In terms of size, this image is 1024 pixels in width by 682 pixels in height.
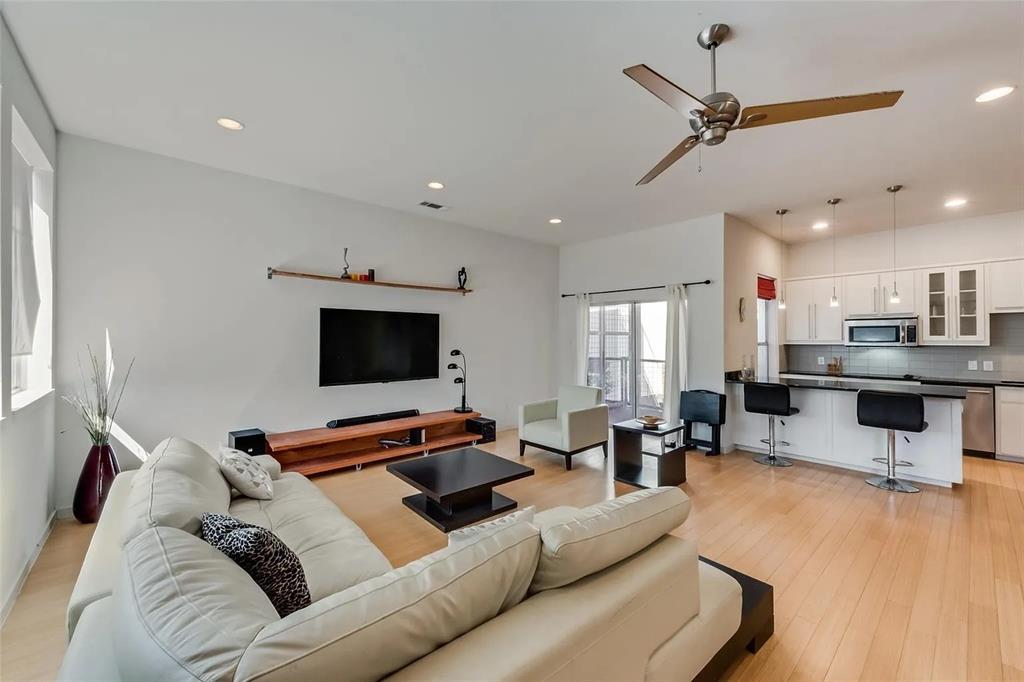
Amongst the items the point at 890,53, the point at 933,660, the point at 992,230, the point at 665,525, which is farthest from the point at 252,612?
the point at 992,230

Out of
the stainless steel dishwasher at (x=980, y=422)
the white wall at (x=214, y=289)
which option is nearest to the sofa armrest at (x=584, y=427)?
the white wall at (x=214, y=289)

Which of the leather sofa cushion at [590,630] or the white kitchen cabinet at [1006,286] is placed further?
the white kitchen cabinet at [1006,286]

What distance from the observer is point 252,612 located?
0.95m

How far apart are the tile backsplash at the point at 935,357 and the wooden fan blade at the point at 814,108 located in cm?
508

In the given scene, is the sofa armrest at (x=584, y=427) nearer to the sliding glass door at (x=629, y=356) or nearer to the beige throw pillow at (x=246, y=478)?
the sliding glass door at (x=629, y=356)

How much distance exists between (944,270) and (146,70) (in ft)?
25.3

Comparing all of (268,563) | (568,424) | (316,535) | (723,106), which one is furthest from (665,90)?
(568,424)

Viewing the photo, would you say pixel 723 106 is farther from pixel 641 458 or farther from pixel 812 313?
pixel 812 313

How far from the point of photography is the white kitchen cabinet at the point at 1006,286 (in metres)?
4.71

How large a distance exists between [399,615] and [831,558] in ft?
9.64

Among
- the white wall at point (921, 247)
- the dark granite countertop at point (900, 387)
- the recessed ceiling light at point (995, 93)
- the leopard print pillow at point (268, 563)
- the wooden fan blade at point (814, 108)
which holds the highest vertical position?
the recessed ceiling light at point (995, 93)

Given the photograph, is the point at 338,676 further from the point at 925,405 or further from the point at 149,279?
the point at 925,405

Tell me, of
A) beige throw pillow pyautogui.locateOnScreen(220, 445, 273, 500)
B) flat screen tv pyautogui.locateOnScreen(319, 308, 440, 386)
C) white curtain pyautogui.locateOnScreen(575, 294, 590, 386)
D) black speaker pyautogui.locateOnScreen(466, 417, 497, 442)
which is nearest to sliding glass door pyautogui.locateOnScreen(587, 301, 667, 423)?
white curtain pyautogui.locateOnScreen(575, 294, 590, 386)

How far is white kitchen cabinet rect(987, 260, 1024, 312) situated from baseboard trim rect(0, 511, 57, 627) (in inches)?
333
